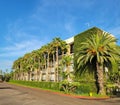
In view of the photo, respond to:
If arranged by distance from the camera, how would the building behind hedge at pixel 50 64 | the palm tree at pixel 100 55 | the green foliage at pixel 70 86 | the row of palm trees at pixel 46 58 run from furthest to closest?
the row of palm trees at pixel 46 58 < the building behind hedge at pixel 50 64 < the green foliage at pixel 70 86 < the palm tree at pixel 100 55

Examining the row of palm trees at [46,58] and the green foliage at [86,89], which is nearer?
the green foliage at [86,89]

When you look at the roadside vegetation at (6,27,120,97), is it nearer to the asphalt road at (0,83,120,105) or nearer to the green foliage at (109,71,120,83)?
the green foliage at (109,71,120,83)

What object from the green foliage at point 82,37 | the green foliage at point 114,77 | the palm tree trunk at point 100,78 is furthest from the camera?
the green foliage at point 82,37

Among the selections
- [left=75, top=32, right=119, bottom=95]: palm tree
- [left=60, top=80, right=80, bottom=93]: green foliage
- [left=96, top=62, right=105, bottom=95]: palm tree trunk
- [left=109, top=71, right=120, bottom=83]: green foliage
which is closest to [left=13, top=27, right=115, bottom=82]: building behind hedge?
[left=75, top=32, right=119, bottom=95]: palm tree

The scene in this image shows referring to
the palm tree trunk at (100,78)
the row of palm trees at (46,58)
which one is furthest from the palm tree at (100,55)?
the row of palm trees at (46,58)

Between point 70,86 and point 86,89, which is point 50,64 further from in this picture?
point 86,89

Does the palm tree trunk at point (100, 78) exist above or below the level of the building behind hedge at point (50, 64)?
below

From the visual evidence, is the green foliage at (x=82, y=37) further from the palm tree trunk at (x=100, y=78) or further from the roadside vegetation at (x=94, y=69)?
the palm tree trunk at (x=100, y=78)

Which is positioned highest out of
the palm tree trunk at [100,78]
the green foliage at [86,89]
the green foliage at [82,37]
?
the green foliage at [82,37]

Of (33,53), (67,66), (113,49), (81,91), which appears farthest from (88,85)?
(33,53)

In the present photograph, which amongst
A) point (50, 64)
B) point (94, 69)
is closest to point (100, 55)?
point (94, 69)

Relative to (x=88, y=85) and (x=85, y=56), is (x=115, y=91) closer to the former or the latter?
(x=88, y=85)

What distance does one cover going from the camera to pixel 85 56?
1350 inches

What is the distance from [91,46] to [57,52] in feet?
72.9
